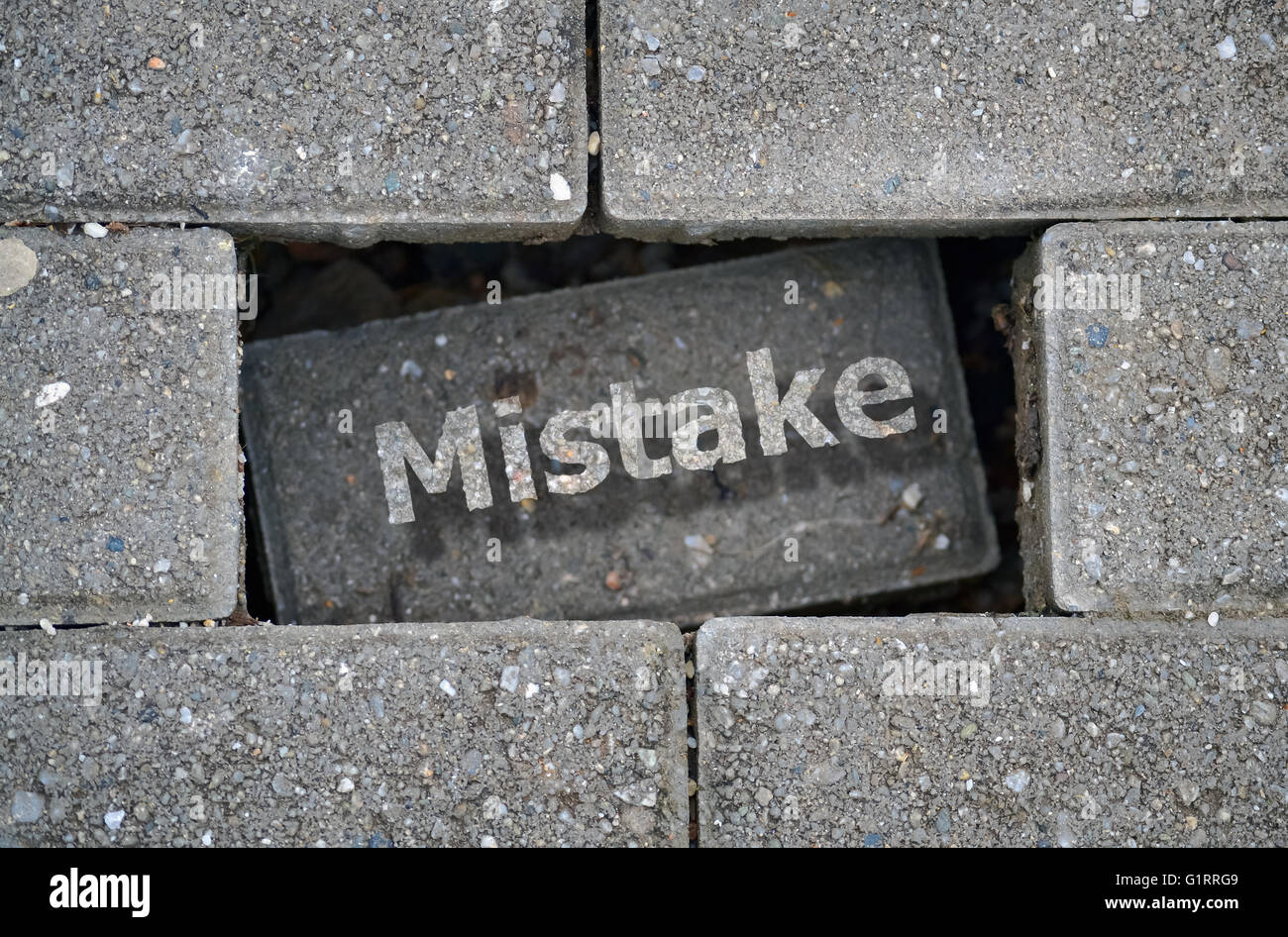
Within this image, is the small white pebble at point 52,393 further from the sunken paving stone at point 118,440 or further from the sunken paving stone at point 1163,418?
the sunken paving stone at point 1163,418

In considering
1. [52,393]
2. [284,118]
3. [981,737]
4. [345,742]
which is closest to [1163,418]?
[981,737]

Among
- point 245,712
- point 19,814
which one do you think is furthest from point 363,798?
point 19,814

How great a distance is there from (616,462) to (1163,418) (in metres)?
1.13

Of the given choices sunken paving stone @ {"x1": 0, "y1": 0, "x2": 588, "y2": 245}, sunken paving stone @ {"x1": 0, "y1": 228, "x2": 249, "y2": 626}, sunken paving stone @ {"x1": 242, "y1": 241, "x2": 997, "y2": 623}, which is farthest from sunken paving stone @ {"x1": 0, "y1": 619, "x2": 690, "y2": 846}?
sunken paving stone @ {"x1": 0, "y1": 0, "x2": 588, "y2": 245}

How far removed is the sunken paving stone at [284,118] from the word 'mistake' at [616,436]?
527 millimetres

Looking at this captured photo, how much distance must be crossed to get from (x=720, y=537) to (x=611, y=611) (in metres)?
0.31

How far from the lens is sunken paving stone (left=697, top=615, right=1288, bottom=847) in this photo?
1660 millimetres

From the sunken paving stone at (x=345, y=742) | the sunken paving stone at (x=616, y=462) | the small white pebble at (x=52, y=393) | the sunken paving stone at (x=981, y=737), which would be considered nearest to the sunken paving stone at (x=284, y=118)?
the small white pebble at (x=52, y=393)

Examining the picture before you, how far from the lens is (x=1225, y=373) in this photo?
68.3 inches

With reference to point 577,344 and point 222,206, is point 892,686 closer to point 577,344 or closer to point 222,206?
point 577,344

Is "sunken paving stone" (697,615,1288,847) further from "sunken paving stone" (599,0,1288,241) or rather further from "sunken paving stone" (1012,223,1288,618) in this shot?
"sunken paving stone" (599,0,1288,241)

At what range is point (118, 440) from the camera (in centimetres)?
167

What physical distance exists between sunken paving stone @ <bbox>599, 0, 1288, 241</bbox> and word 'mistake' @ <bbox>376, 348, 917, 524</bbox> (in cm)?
46

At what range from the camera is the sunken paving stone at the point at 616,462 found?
2.10 m
